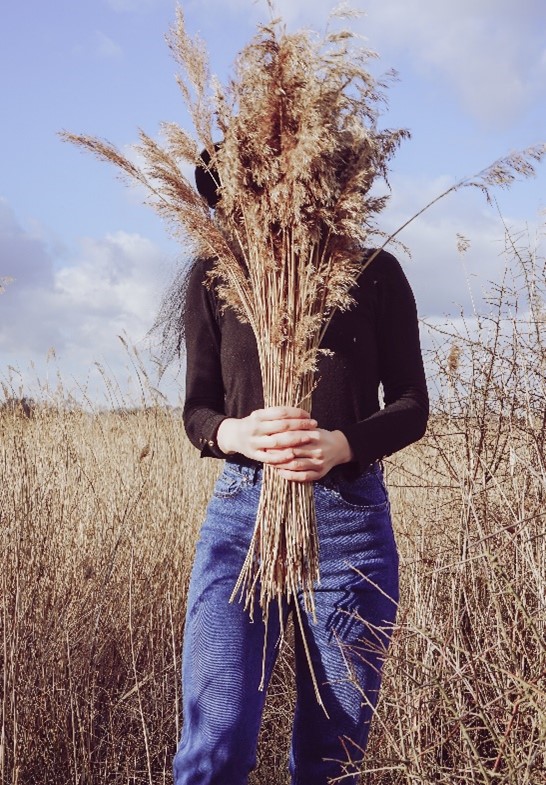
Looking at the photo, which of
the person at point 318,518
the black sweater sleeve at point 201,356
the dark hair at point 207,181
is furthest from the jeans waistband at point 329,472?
the dark hair at point 207,181

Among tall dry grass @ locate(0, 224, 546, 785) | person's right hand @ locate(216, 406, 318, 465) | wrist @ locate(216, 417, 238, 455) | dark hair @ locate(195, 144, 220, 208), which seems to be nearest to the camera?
person's right hand @ locate(216, 406, 318, 465)

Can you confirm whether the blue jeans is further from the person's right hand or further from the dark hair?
the dark hair

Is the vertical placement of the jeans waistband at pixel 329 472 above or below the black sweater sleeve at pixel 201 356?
below

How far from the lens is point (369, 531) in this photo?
1738 millimetres

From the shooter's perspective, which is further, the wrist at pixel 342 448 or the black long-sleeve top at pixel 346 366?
the black long-sleeve top at pixel 346 366

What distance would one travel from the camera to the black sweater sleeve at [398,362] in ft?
5.80

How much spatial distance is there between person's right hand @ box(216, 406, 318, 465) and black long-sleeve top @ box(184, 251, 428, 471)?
0.14m

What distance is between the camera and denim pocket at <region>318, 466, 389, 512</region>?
5.69ft

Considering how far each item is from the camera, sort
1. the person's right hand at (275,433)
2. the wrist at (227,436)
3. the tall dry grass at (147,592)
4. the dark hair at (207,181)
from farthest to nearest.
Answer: the tall dry grass at (147,592)
the dark hair at (207,181)
the wrist at (227,436)
the person's right hand at (275,433)

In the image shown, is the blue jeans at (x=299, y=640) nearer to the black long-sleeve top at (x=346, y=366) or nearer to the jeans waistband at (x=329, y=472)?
the jeans waistband at (x=329, y=472)

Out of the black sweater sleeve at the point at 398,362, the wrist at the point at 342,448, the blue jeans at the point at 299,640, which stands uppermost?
the black sweater sleeve at the point at 398,362

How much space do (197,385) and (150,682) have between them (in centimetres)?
186

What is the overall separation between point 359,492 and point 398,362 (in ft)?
1.05

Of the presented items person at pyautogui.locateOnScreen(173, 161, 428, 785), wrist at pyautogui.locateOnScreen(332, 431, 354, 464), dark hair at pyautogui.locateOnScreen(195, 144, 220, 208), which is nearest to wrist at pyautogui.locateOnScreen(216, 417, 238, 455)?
person at pyautogui.locateOnScreen(173, 161, 428, 785)
